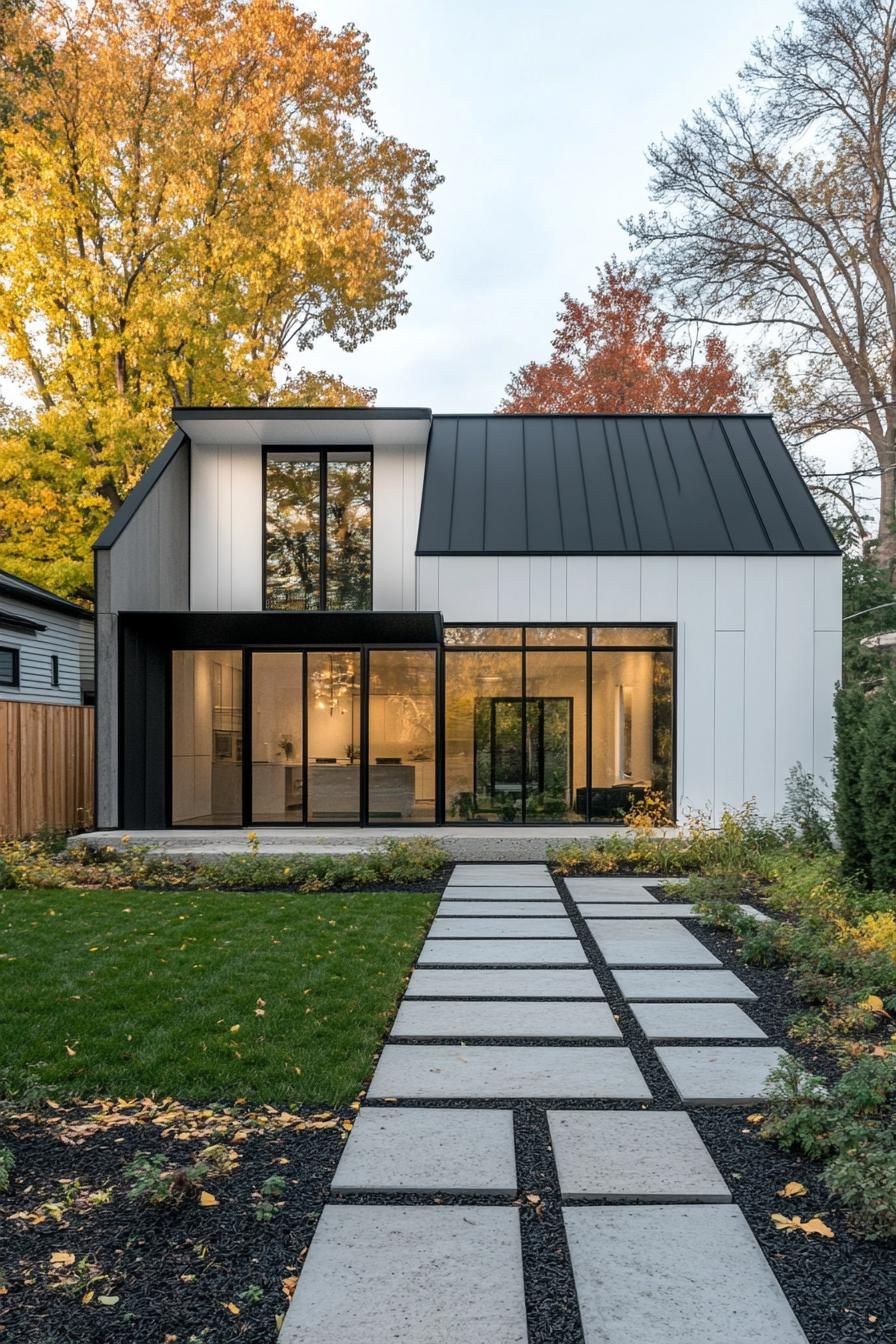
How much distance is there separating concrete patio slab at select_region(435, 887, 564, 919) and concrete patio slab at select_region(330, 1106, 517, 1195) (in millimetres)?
3773

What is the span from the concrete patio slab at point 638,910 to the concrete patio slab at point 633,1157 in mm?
3770

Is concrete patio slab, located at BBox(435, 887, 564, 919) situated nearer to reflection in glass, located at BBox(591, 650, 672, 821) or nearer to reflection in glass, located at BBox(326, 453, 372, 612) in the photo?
reflection in glass, located at BBox(591, 650, 672, 821)

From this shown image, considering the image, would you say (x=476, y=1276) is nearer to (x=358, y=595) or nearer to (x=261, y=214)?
(x=358, y=595)

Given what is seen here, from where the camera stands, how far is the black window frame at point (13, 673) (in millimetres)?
14223

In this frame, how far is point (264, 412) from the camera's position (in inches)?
472

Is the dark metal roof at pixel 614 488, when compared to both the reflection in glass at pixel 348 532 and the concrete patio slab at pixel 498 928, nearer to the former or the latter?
the reflection in glass at pixel 348 532

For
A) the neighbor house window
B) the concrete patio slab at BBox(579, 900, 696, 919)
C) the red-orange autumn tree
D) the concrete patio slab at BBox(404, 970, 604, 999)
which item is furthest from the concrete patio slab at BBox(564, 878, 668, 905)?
the red-orange autumn tree

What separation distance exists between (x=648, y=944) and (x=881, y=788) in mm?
2502

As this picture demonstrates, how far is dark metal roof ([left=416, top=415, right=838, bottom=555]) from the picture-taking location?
11.8 meters

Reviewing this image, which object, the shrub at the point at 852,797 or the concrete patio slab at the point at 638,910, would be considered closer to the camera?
the concrete patio slab at the point at 638,910

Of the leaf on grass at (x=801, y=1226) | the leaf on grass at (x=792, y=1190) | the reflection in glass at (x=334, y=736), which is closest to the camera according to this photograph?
the leaf on grass at (x=801, y=1226)

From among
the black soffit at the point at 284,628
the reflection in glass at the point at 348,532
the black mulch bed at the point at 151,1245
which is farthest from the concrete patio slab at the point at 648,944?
the reflection in glass at the point at 348,532

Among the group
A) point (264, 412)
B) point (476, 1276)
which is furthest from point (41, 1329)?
point (264, 412)

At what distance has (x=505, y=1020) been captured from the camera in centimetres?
476
